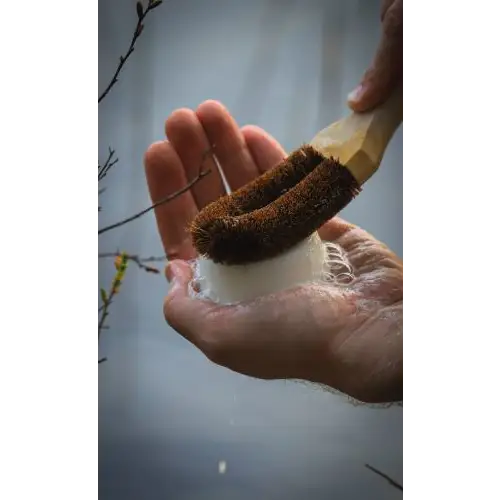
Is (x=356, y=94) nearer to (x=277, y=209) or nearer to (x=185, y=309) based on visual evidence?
(x=277, y=209)

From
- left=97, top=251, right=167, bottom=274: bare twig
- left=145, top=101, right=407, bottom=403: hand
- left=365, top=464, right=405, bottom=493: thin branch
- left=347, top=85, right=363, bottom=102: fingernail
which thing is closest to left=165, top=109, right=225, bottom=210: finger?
left=145, top=101, right=407, bottom=403: hand

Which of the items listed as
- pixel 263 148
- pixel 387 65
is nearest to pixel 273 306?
pixel 263 148

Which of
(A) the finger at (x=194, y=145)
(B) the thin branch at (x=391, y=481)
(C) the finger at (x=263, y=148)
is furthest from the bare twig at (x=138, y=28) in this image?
(B) the thin branch at (x=391, y=481)

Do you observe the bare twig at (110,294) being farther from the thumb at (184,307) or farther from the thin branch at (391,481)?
the thin branch at (391,481)

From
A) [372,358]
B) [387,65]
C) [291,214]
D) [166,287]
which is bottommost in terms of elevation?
[372,358]

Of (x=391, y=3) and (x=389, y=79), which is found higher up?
(x=391, y=3)

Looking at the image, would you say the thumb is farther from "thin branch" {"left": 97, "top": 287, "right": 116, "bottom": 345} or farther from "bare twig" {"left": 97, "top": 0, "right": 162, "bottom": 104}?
"bare twig" {"left": 97, "top": 0, "right": 162, "bottom": 104}
